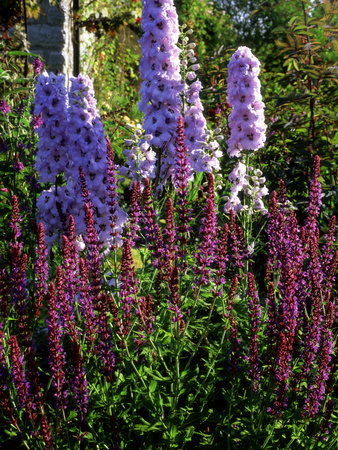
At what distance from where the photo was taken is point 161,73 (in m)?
3.31

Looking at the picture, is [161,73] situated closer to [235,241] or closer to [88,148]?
[88,148]

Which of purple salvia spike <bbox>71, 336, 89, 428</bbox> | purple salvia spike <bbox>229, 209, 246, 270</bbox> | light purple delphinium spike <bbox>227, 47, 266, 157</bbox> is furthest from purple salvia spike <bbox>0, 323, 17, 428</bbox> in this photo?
light purple delphinium spike <bbox>227, 47, 266, 157</bbox>

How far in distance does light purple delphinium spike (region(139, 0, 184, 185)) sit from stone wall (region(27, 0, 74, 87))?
3906 mm

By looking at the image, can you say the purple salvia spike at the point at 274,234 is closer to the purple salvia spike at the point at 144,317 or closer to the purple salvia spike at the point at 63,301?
the purple salvia spike at the point at 144,317

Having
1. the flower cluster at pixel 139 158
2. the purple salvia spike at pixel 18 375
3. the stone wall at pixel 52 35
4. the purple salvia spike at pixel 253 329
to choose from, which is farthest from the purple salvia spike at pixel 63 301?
the stone wall at pixel 52 35

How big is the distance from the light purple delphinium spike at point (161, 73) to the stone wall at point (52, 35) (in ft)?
12.8

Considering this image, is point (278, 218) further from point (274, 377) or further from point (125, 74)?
point (125, 74)

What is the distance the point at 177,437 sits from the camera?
7.40 feet

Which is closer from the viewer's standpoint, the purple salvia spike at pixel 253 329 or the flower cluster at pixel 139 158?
the purple salvia spike at pixel 253 329

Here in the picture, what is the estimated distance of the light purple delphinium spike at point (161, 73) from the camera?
3277 millimetres

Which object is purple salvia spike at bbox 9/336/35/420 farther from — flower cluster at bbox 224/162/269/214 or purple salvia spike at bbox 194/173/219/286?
flower cluster at bbox 224/162/269/214

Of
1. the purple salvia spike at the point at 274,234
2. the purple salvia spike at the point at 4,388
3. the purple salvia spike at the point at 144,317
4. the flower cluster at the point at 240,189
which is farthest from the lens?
the flower cluster at the point at 240,189

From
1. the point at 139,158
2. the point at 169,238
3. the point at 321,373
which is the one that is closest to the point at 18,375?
the point at 169,238

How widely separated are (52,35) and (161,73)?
431 centimetres
